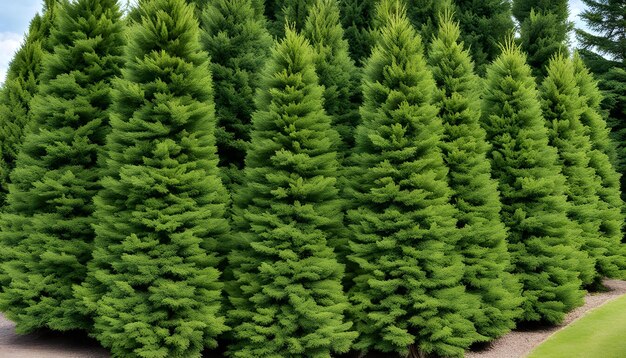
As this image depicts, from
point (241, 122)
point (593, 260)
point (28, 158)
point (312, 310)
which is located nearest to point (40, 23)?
point (28, 158)

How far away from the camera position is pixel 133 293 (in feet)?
38.9

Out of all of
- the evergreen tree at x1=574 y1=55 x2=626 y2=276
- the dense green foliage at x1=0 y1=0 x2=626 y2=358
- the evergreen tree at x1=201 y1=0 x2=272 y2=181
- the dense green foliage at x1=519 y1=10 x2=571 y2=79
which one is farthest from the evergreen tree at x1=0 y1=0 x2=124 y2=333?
the evergreen tree at x1=574 y1=55 x2=626 y2=276

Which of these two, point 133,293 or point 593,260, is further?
point 593,260

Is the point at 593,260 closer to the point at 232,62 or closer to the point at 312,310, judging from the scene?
the point at 312,310

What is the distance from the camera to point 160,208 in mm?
12133

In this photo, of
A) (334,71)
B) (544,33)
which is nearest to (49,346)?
(334,71)

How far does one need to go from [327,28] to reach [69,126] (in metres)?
8.35

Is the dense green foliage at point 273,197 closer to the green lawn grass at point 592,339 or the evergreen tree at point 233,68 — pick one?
the evergreen tree at point 233,68

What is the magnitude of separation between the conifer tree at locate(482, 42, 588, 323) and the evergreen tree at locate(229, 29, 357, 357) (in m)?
6.41

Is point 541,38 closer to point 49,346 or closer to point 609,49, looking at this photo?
point 609,49

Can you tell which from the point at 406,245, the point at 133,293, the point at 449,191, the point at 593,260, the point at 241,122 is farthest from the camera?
the point at 593,260

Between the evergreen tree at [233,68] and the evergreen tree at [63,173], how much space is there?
2836 millimetres

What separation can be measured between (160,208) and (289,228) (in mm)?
3063

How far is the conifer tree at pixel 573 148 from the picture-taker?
1933 centimetres
